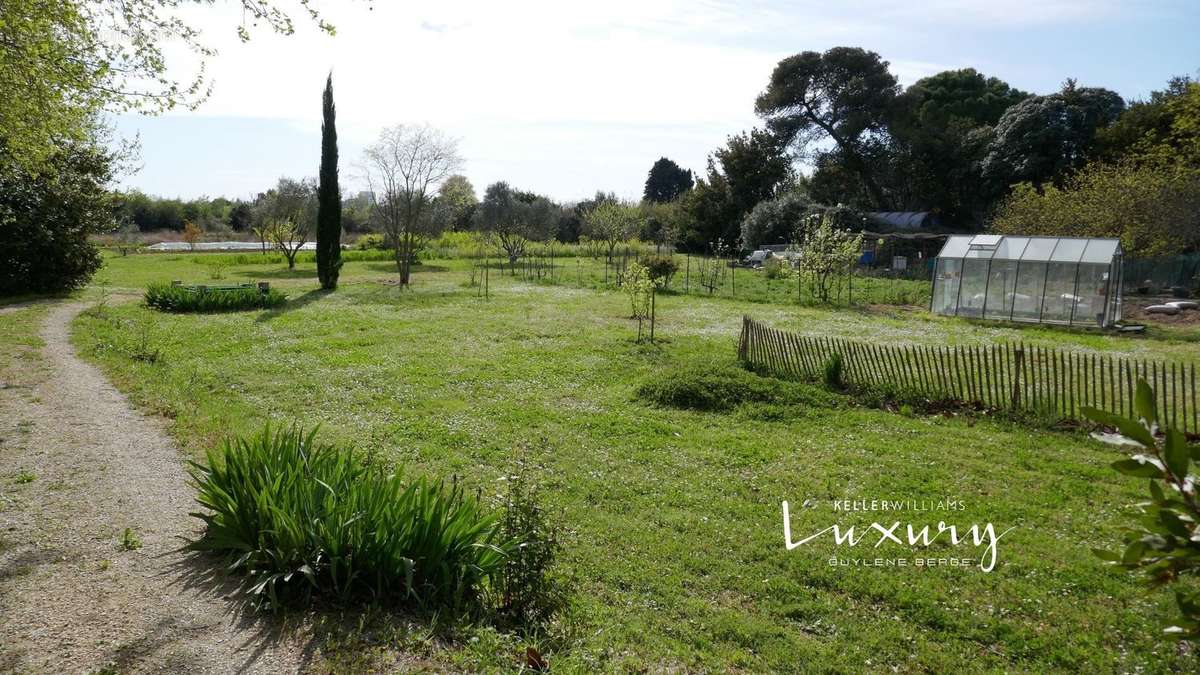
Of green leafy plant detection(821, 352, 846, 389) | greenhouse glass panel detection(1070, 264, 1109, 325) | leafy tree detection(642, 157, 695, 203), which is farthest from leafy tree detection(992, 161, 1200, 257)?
leafy tree detection(642, 157, 695, 203)

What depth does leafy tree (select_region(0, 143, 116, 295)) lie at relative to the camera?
20.5 meters

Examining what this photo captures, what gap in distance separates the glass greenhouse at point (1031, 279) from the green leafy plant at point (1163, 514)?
78.3 ft

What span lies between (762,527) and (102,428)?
8.41 metres

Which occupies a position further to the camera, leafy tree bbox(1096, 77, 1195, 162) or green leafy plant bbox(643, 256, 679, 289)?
leafy tree bbox(1096, 77, 1195, 162)

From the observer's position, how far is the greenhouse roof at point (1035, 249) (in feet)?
70.6

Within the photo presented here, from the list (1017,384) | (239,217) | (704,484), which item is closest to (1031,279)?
(1017,384)

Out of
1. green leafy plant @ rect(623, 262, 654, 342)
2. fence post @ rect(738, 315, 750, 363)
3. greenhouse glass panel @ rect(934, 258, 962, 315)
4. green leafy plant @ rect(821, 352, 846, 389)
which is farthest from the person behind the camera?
greenhouse glass panel @ rect(934, 258, 962, 315)

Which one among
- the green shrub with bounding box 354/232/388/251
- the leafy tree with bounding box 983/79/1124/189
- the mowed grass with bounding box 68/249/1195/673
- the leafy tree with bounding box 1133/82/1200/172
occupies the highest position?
the leafy tree with bounding box 983/79/1124/189

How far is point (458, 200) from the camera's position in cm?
5459

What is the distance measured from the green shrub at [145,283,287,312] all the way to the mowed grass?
288cm

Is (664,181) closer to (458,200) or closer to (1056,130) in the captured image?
(458,200)

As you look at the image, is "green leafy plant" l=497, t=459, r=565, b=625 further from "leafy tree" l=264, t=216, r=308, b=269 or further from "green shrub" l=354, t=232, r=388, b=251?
"green shrub" l=354, t=232, r=388, b=251

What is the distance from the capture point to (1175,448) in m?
1.42

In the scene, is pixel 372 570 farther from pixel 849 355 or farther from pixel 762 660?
pixel 849 355
